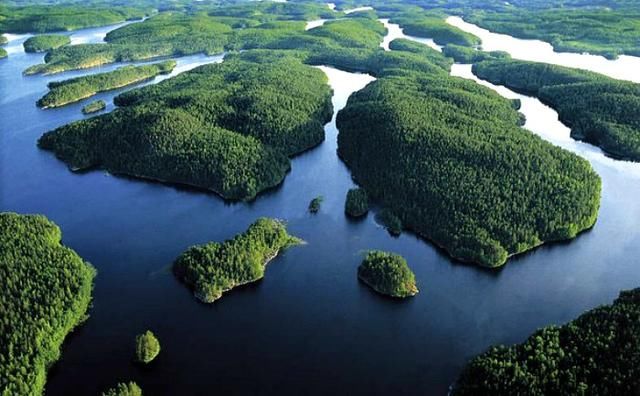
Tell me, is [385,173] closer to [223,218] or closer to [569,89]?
[223,218]

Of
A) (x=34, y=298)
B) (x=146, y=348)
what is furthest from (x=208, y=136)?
(x=146, y=348)

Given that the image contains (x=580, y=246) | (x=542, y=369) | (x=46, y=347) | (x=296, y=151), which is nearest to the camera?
(x=542, y=369)

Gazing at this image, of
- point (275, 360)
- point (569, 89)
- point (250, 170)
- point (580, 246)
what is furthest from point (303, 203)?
point (569, 89)

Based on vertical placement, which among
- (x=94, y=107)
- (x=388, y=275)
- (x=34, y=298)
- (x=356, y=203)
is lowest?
(x=94, y=107)

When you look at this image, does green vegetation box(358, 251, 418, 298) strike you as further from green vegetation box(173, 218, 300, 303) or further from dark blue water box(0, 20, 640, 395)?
green vegetation box(173, 218, 300, 303)

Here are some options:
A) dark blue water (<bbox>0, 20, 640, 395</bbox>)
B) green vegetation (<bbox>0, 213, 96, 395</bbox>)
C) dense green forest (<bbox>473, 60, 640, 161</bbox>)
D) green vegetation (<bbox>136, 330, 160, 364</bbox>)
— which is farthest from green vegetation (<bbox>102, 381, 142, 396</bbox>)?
dense green forest (<bbox>473, 60, 640, 161</bbox>)

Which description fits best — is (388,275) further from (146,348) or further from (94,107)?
(94,107)
